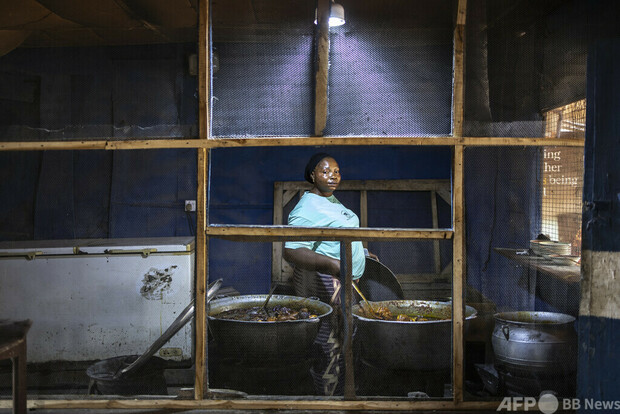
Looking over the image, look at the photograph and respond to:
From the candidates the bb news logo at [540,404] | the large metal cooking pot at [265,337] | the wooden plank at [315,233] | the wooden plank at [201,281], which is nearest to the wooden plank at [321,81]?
the wooden plank at [315,233]

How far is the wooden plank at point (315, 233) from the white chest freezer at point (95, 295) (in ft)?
6.63

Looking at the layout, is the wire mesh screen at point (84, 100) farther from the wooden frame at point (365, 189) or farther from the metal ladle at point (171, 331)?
the wooden frame at point (365, 189)

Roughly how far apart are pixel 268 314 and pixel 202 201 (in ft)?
3.22

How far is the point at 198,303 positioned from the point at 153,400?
66 centimetres

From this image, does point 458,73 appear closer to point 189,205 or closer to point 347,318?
point 347,318

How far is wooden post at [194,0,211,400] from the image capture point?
9.42ft

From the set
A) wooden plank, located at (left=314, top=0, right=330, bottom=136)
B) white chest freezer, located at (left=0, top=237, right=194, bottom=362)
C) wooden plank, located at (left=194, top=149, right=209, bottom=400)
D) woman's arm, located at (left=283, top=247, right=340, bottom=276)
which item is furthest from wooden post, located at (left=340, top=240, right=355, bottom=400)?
white chest freezer, located at (left=0, top=237, right=194, bottom=362)

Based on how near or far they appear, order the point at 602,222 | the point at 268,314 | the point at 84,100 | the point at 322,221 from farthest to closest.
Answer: the point at 322,221
the point at 268,314
the point at 84,100
the point at 602,222

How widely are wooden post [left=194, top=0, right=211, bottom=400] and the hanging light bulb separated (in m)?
0.68

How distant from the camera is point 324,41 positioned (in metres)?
2.81

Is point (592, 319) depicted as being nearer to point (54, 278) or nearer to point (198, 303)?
point (198, 303)

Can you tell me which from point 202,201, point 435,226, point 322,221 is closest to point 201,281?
point 202,201

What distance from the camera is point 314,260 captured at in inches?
136

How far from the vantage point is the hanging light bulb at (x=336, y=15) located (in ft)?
9.21
